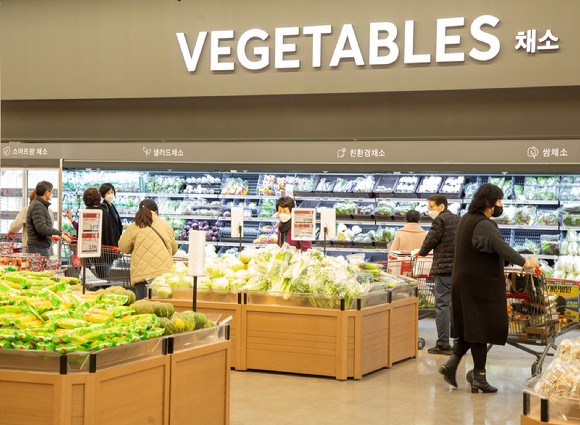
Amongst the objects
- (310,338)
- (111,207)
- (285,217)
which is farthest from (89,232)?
(111,207)

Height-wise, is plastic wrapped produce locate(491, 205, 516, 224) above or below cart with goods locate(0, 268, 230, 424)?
above

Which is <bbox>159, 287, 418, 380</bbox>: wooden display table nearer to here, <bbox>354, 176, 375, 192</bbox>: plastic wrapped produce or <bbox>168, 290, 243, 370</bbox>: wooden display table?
<bbox>168, 290, 243, 370</bbox>: wooden display table

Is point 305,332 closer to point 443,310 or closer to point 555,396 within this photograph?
point 443,310

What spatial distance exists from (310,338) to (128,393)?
2.48m

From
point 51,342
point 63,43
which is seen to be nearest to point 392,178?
point 63,43

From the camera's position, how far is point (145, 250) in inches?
250

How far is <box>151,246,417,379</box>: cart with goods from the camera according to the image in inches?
204

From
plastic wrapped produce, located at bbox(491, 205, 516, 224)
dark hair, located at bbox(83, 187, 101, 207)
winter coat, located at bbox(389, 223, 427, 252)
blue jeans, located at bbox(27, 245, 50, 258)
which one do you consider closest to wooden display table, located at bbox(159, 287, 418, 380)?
winter coat, located at bbox(389, 223, 427, 252)

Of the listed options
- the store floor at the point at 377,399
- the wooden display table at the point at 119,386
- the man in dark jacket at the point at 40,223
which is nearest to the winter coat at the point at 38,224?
the man in dark jacket at the point at 40,223

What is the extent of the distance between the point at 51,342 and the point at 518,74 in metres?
7.51

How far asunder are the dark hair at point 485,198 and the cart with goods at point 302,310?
1.26 metres

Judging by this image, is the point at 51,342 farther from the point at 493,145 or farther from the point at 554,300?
the point at 493,145

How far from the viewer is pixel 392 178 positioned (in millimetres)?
9070

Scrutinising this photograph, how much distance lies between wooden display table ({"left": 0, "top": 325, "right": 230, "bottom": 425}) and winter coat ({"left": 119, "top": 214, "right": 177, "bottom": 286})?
297cm
